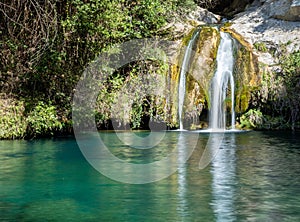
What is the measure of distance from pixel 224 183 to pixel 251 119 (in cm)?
1076

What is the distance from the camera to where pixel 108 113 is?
17969 mm

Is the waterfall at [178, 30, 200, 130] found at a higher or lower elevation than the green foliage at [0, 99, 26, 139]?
higher

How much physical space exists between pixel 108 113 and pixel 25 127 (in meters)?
3.07

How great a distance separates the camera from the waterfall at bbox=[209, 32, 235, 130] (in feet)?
64.1

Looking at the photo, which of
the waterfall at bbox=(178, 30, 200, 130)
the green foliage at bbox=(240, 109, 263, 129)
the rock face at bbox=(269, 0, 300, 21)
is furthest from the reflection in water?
the rock face at bbox=(269, 0, 300, 21)

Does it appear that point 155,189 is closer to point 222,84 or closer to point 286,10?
point 222,84

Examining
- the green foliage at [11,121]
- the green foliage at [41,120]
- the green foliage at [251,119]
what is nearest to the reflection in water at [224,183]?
the green foliage at [251,119]

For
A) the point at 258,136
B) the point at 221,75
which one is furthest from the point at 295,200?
the point at 221,75

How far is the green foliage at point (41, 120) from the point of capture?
1617 cm

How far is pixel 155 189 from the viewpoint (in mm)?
8758

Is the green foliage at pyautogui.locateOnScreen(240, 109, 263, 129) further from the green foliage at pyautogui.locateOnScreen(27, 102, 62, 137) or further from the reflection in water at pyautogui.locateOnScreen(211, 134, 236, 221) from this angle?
the green foliage at pyautogui.locateOnScreen(27, 102, 62, 137)

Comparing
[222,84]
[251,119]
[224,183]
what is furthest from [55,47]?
[224,183]

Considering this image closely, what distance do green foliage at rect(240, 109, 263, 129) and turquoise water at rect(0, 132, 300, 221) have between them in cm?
584

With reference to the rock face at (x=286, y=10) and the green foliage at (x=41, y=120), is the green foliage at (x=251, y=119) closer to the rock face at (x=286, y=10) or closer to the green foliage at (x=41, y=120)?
the rock face at (x=286, y=10)
